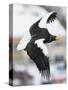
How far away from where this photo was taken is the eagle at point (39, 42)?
2.40 m

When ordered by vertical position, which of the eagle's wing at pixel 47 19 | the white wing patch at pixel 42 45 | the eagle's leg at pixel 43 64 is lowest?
the eagle's leg at pixel 43 64

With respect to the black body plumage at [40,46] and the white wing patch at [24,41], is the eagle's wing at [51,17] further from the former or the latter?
the white wing patch at [24,41]

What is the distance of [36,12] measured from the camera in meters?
2.42

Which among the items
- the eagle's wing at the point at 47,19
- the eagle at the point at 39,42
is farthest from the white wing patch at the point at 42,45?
the eagle's wing at the point at 47,19

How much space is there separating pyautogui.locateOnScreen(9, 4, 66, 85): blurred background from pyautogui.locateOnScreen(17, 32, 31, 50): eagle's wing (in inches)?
1.0

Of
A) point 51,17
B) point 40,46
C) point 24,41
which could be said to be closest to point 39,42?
point 40,46

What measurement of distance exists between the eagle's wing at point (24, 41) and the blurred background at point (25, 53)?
26 millimetres

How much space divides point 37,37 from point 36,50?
0.12 m

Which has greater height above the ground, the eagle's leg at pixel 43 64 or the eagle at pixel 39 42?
the eagle at pixel 39 42

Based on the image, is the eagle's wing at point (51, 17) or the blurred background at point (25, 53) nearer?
the blurred background at point (25, 53)

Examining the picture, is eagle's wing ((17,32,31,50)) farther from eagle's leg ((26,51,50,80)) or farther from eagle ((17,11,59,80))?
eagle's leg ((26,51,50,80))

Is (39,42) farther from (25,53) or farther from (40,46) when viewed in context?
(25,53)

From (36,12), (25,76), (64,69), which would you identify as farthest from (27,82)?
(36,12)

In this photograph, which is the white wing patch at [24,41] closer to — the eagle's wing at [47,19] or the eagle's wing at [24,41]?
the eagle's wing at [24,41]
